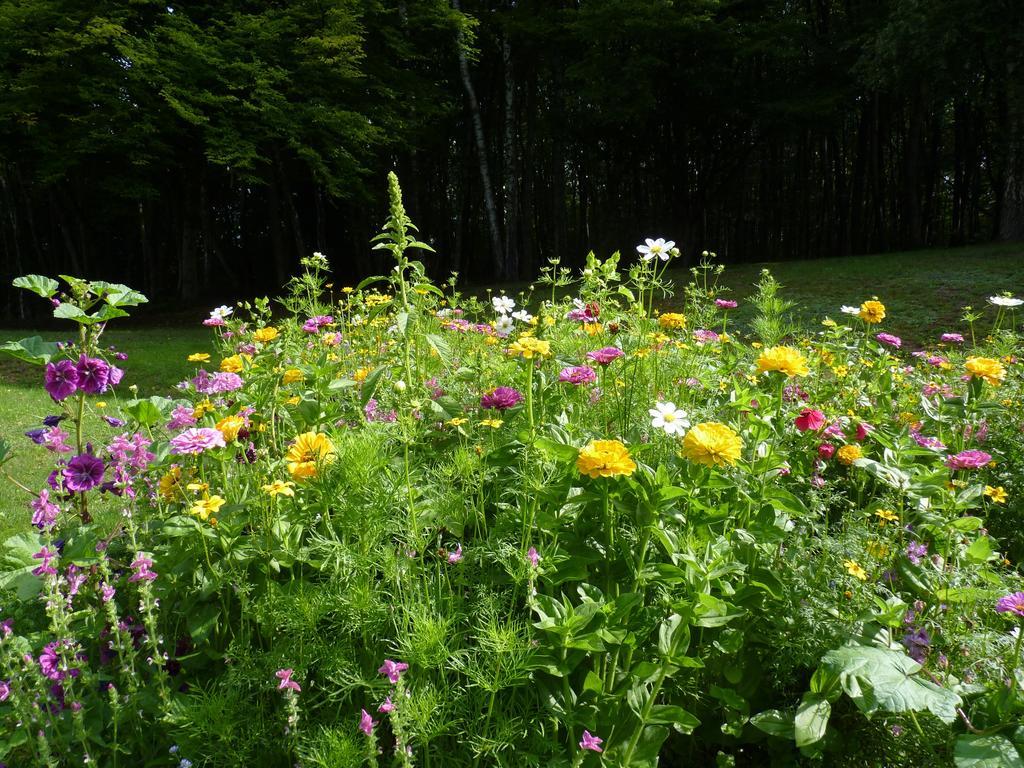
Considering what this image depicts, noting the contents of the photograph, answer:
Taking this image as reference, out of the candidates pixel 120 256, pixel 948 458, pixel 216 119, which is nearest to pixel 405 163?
pixel 216 119

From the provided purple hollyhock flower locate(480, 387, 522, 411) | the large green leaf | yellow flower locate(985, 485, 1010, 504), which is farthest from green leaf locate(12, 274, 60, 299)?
yellow flower locate(985, 485, 1010, 504)

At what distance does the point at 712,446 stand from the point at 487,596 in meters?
0.62

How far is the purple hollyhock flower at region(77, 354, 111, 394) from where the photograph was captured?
1.77 metres

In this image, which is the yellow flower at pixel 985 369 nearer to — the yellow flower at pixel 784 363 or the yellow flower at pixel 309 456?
the yellow flower at pixel 784 363

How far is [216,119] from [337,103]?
275 cm

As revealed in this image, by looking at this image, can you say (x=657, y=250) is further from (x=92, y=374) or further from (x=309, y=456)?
(x=92, y=374)

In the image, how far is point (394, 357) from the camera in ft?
8.73

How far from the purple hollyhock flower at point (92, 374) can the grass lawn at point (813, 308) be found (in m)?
1.98

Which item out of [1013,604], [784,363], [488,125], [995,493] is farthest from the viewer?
[488,125]

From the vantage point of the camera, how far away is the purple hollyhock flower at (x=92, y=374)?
177cm

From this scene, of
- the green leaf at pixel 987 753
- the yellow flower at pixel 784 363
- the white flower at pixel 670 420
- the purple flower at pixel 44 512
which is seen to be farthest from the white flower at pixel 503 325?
the green leaf at pixel 987 753

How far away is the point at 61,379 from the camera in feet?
5.72

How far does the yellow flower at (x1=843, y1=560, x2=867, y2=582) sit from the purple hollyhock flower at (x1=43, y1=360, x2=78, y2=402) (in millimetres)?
2109

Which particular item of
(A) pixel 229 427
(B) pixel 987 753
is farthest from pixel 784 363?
(A) pixel 229 427
